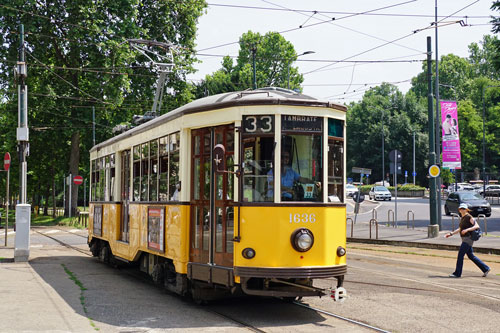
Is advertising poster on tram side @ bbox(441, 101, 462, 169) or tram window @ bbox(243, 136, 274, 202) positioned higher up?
advertising poster on tram side @ bbox(441, 101, 462, 169)

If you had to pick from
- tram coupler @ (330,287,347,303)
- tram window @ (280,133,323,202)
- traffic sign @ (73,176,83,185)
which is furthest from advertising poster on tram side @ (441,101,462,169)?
tram coupler @ (330,287,347,303)

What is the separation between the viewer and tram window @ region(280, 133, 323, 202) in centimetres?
858

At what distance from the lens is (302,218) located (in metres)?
8.52

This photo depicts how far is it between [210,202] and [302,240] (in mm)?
1565

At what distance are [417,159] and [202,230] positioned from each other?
70.4 m

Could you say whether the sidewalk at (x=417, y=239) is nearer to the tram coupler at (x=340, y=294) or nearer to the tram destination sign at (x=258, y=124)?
the tram coupler at (x=340, y=294)

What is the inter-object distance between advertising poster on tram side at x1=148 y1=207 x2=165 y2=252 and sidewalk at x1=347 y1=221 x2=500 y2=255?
A: 11448mm

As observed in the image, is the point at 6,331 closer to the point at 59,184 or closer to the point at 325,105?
the point at 325,105

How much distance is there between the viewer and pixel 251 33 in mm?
66750

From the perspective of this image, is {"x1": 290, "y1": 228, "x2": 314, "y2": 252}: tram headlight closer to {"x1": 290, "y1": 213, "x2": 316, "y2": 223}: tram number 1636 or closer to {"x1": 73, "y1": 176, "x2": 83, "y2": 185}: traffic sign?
{"x1": 290, "y1": 213, "x2": 316, "y2": 223}: tram number 1636

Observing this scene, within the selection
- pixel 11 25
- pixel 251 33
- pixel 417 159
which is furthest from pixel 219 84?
pixel 417 159

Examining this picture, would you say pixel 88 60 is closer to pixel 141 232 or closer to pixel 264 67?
pixel 141 232

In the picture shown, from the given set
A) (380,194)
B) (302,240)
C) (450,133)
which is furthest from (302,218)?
(380,194)

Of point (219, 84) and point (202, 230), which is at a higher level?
point (219, 84)
